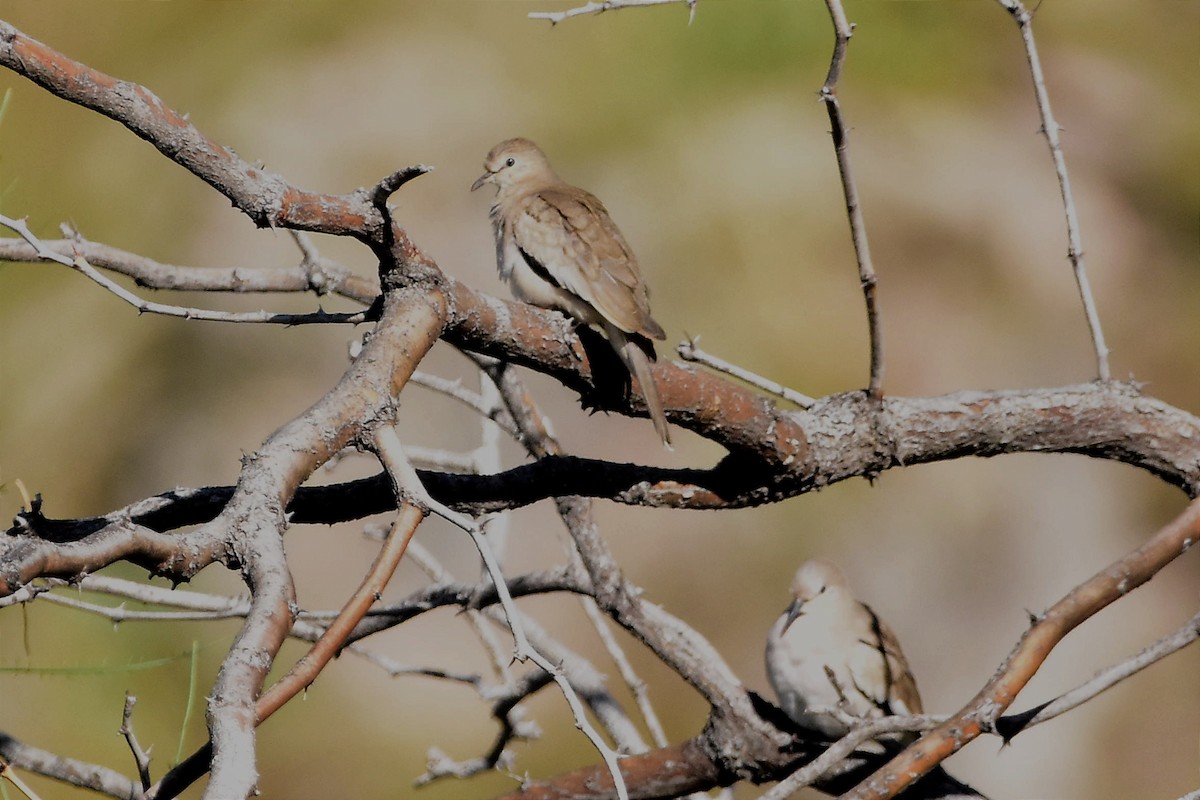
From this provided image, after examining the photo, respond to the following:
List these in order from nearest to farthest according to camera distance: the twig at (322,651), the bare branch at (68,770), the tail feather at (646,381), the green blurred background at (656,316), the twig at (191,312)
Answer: the twig at (322,651), the twig at (191,312), the tail feather at (646,381), the bare branch at (68,770), the green blurred background at (656,316)

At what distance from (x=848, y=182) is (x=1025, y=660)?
1.09 meters

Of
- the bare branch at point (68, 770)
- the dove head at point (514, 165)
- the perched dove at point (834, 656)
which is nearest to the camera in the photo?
the bare branch at point (68, 770)

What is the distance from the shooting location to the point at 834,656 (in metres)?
4.30

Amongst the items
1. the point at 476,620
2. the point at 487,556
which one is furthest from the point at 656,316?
the point at 487,556

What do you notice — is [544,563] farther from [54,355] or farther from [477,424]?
[54,355]

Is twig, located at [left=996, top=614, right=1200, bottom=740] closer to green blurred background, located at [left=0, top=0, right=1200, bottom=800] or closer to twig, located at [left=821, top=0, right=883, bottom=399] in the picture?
twig, located at [left=821, top=0, right=883, bottom=399]

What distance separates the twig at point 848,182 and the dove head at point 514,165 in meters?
2.14

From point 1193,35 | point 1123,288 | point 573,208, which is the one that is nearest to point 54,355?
point 573,208

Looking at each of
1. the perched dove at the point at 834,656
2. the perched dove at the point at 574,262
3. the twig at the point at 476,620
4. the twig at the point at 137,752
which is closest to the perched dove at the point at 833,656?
the perched dove at the point at 834,656

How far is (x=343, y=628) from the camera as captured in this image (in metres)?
1.55

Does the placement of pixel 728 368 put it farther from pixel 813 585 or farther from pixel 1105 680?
pixel 813 585

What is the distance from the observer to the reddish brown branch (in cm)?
243

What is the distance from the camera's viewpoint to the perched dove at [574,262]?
3.17 metres

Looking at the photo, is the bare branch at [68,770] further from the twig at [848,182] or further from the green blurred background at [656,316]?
the twig at [848,182]
